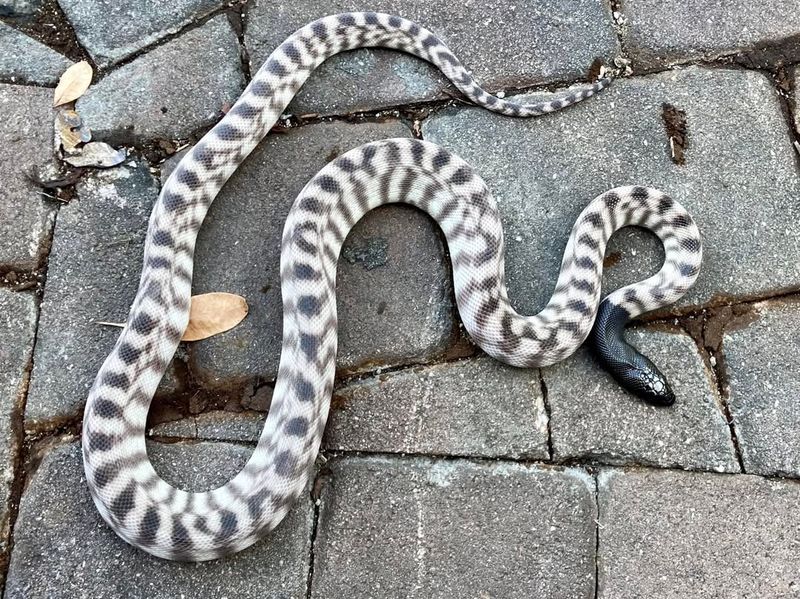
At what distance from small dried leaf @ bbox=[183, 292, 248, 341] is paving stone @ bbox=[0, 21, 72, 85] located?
1.77 meters

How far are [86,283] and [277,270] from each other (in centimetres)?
108

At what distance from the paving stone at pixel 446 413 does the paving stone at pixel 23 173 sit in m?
1.98

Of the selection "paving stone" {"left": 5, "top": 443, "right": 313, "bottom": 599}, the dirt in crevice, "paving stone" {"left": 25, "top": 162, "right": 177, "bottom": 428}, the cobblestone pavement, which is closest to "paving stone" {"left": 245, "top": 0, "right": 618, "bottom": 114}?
the cobblestone pavement

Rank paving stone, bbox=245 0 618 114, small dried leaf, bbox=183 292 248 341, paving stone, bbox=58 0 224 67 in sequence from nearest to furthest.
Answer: small dried leaf, bbox=183 292 248 341, paving stone, bbox=58 0 224 67, paving stone, bbox=245 0 618 114

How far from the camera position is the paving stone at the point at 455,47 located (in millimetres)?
4770

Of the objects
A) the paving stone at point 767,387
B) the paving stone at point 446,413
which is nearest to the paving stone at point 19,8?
the paving stone at point 446,413

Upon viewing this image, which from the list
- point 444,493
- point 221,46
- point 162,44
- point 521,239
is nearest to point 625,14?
point 521,239

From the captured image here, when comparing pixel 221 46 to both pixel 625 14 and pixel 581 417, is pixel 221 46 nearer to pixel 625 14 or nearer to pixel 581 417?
pixel 625 14

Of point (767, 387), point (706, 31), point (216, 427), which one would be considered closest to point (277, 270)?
point (216, 427)

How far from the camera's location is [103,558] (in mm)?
3621

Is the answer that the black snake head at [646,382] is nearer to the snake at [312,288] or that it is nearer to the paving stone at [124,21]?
the snake at [312,288]

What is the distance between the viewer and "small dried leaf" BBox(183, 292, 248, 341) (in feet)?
13.4

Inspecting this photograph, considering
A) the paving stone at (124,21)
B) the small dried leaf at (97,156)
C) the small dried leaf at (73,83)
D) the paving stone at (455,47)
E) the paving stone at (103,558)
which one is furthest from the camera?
the paving stone at (455,47)

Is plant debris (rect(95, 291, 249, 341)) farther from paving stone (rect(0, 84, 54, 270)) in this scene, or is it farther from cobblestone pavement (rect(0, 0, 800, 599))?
paving stone (rect(0, 84, 54, 270))
